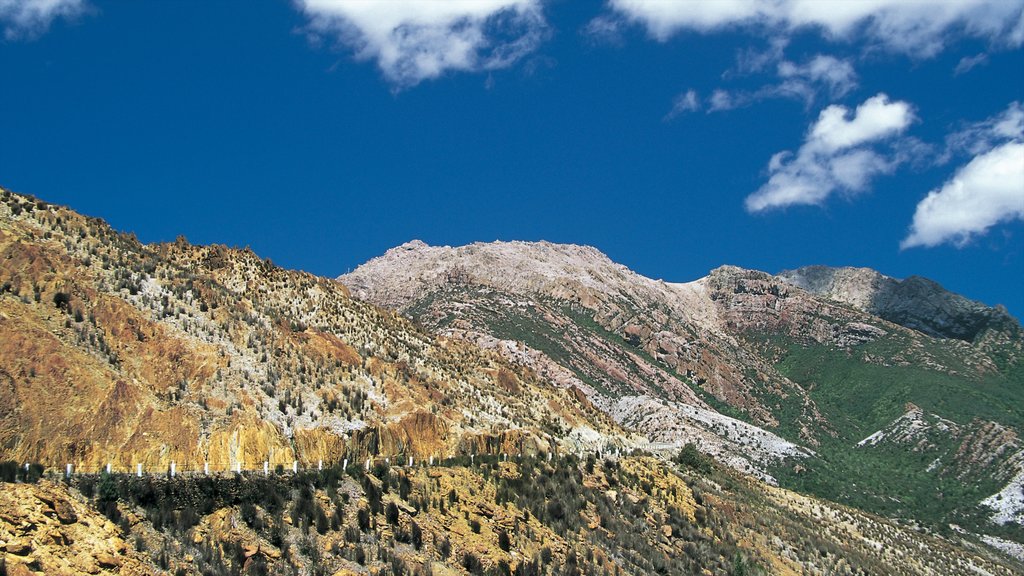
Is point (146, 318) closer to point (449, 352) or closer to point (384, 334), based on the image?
point (384, 334)

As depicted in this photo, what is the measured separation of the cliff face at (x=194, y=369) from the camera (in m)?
23.6

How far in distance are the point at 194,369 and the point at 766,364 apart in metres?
146

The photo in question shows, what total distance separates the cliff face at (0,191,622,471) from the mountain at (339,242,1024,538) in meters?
52.5

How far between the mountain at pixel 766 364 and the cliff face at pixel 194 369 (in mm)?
52481

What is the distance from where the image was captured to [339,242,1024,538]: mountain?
9650cm

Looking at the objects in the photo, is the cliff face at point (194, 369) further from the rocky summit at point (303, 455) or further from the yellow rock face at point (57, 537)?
the yellow rock face at point (57, 537)

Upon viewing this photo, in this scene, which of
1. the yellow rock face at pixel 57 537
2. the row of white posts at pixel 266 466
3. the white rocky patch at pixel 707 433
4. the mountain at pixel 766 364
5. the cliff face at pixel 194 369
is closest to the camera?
the yellow rock face at pixel 57 537

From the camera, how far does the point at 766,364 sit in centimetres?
15975

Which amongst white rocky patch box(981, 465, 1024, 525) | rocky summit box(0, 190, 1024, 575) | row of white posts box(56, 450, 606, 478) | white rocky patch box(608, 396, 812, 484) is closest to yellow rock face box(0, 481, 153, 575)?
rocky summit box(0, 190, 1024, 575)

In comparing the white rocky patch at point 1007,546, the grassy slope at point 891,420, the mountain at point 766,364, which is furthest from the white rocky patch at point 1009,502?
the white rocky patch at point 1007,546

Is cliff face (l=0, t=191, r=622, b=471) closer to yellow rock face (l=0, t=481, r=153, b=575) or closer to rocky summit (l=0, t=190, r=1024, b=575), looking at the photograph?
rocky summit (l=0, t=190, r=1024, b=575)

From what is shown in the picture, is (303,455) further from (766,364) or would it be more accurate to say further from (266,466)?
(766,364)

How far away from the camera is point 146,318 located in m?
29.8

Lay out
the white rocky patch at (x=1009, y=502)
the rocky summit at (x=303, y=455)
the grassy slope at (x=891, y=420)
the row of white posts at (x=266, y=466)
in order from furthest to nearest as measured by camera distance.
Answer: the grassy slope at (x=891, y=420)
the white rocky patch at (x=1009, y=502)
the row of white posts at (x=266, y=466)
the rocky summit at (x=303, y=455)
